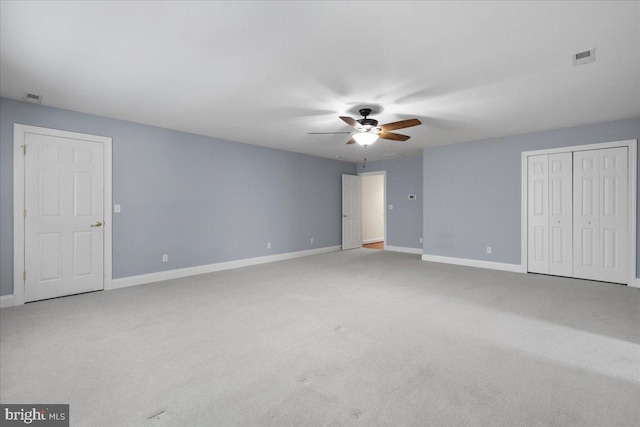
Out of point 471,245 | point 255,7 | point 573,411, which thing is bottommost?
point 573,411

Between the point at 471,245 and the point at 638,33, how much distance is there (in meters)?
4.35

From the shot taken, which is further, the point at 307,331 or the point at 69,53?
the point at 307,331

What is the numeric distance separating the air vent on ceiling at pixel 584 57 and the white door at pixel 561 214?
288 cm

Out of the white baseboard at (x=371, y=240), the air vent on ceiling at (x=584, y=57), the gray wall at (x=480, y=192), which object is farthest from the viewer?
the white baseboard at (x=371, y=240)

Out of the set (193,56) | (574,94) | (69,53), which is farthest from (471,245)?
(69,53)

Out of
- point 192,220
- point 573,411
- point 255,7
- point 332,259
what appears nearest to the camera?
point 573,411

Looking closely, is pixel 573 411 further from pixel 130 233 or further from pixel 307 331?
pixel 130 233

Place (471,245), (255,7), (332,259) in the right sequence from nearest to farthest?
(255,7)
(471,245)
(332,259)

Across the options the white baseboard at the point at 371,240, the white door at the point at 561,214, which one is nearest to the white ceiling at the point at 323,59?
the white door at the point at 561,214

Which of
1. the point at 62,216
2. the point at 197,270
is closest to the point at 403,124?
the point at 197,270

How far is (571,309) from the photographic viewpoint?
3.66m

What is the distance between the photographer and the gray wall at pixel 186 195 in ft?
13.4

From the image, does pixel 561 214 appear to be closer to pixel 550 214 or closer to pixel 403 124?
pixel 550 214

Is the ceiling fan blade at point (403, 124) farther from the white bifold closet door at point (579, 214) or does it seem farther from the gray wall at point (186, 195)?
the gray wall at point (186, 195)
